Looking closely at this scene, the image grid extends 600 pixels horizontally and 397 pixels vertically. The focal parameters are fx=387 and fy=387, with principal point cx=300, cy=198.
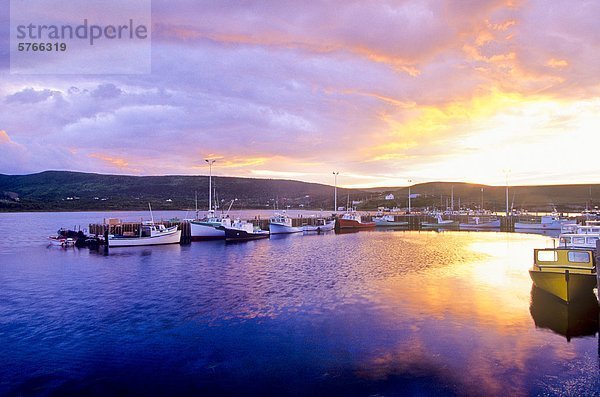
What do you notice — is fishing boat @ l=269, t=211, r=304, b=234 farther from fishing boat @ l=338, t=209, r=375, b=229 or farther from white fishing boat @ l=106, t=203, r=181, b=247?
white fishing boat @ l=106, t=203, r=181, b=247

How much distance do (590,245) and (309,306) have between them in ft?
60.6

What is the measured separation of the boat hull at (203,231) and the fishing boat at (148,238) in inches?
135

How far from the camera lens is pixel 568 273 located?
68.3 feet

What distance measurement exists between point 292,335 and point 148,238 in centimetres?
4463

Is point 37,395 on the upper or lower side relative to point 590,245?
lower

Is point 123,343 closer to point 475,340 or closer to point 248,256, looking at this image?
point 475,340

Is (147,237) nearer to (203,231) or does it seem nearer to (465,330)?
(203,231)

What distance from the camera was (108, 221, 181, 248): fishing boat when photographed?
174ft

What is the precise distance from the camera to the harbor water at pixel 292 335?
12.4 m

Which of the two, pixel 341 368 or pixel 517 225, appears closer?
pixel 341 368

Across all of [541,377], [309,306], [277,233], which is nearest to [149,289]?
[309,306]

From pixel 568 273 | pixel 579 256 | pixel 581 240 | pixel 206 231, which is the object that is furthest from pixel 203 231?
pixel 579 256

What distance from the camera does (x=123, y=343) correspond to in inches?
629

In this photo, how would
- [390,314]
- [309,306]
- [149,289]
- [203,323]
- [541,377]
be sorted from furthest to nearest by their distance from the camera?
[149,289]
[309,306]
[390,314]
[203,323]
[541,377]
